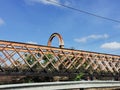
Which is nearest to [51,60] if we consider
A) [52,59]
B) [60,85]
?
[52,59]

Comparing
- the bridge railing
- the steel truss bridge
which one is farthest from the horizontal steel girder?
the bridge railing

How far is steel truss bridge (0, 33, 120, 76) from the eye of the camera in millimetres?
18969

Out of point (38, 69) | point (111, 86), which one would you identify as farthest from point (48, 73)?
point (111, 86)

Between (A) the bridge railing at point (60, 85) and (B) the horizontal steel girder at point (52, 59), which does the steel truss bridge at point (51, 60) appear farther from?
(A) the bridge railing at point (60, 85)

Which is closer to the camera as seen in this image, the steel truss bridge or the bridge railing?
the bridge railing

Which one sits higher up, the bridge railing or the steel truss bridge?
the steel truss bridge

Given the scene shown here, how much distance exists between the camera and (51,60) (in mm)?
21594

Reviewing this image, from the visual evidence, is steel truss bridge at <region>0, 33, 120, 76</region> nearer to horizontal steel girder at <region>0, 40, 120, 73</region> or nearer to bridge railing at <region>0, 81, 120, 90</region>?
horizontal steel girder at <region>0, 40, 120, 73</region>

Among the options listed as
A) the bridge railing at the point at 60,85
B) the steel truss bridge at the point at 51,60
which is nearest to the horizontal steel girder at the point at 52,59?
the steel truss bridge at the point at 51,60

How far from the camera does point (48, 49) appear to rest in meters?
20.6

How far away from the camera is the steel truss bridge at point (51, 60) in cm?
1897

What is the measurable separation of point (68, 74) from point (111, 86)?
39.9ft

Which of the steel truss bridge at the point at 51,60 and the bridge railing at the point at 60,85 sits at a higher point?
the steel truss bridge at the point at 51,60

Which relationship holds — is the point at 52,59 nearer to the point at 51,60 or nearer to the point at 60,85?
the point at 51,60
